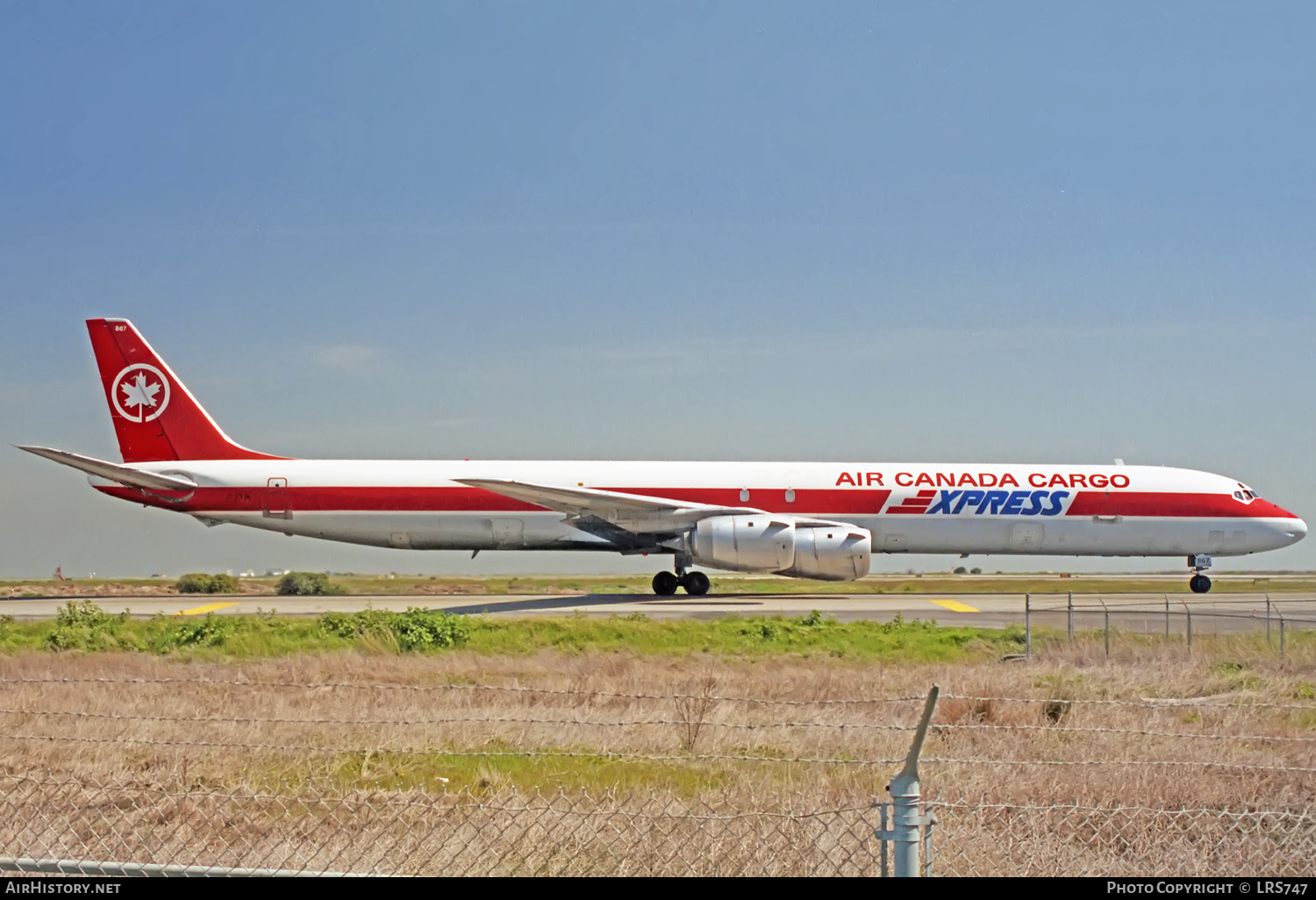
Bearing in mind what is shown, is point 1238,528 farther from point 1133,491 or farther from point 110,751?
point 110,751

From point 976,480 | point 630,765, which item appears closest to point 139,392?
point 976,480

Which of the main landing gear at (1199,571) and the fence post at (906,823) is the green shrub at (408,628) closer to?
the fence post at (906,823)

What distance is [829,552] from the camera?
98.9ft

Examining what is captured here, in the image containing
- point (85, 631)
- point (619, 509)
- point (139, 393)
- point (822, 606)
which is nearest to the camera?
point (85, 631)

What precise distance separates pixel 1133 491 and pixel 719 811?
2781 cm

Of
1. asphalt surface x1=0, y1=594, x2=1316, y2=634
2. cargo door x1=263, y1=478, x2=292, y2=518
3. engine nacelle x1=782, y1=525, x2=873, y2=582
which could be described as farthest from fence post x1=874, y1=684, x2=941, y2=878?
cargo door x1=263, y1=478, x2=292, y2=518

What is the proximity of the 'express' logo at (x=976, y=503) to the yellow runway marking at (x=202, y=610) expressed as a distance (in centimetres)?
1716

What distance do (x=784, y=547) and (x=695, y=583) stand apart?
12.7 ft

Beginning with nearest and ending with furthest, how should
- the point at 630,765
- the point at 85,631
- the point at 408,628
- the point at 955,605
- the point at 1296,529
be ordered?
the point at 630,765, the point at 408,628, the point at 85,631, the point at 955,605, the point at 1296,529

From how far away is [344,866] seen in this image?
23.7 ft

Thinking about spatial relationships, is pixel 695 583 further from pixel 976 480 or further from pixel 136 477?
pixel 136 477

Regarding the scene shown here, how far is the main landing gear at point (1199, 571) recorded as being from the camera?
34.4 metres

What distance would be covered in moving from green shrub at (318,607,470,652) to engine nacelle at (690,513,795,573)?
842 centimetres

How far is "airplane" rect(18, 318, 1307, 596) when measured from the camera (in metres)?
32.7
